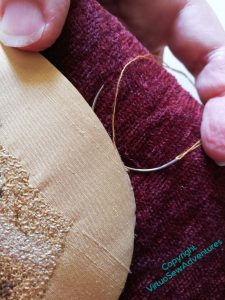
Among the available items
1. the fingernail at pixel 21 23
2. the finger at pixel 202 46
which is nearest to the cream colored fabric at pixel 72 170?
the fingernail at pixel 21 23

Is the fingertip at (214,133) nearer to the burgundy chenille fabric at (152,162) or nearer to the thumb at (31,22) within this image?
the burgundy chenille fabric at (152,162)

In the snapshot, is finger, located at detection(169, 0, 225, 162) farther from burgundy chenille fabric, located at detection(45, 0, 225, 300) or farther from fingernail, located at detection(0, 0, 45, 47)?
fingernail, located at detection(0, 0, 45, 47)

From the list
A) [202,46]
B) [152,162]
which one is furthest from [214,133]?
[202,46]

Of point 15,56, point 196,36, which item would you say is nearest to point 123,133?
point 15,56

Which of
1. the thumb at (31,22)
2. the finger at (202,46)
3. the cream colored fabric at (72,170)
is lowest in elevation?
the finger at (202,46)

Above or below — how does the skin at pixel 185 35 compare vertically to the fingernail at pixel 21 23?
below

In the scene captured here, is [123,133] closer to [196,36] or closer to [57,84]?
[57,84]

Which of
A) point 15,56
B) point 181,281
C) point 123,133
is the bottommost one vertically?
point 181,281
